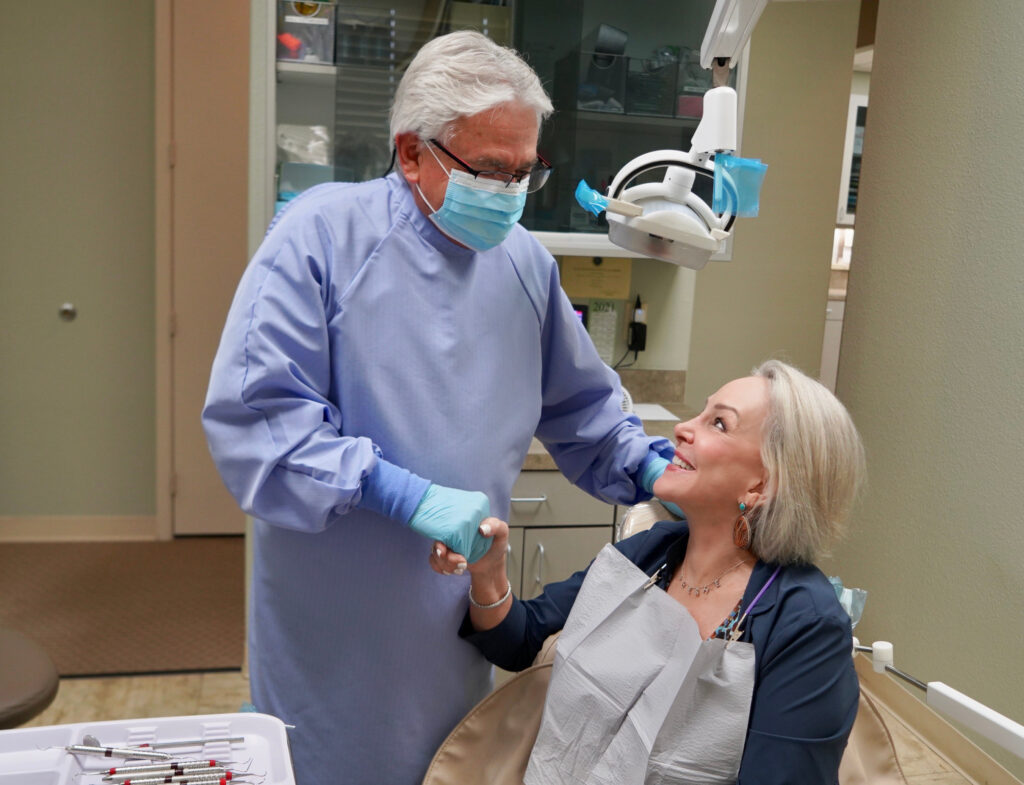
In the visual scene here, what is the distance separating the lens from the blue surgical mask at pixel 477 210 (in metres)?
1.32

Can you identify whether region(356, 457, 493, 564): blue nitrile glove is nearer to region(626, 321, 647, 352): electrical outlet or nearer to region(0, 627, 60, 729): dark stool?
region(0, 627, 60, 729): dark stool

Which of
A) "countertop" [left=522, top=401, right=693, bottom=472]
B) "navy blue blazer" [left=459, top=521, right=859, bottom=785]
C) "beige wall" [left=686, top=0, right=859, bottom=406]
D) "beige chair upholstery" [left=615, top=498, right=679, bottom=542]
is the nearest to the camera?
"navy blue blazer" [left=459, top=521, right=859, bottom=785]

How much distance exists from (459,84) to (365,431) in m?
0.47

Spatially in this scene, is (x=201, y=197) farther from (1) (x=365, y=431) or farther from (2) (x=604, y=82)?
(1) (x=365, y=431)

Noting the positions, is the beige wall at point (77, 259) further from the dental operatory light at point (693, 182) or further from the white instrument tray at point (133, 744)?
the white instrument tray at point (133, 744)

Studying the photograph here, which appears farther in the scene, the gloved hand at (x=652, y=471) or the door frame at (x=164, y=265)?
the door frame at (x=164, y=265)

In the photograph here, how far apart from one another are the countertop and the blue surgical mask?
1.02 metres

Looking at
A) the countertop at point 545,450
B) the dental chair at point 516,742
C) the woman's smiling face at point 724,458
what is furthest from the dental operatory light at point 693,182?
the countertop at point 545,450

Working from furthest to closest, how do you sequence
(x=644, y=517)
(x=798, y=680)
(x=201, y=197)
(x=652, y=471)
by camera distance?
1. (x=201, y=197)
2. (x=644, y=517)
3. (x=652, y=471)
4. (x=798, y=680)

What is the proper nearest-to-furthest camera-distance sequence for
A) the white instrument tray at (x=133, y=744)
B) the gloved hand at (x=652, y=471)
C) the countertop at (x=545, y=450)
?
the white instrument tray at (x=133, y=744) < the gloved hand at (x=652, y=471) < the countertop at (x=545, y=450)

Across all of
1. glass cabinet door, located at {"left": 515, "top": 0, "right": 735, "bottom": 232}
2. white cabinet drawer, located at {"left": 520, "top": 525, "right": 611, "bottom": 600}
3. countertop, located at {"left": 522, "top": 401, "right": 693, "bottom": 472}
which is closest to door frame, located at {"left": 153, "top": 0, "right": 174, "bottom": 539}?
glass cabinet door, located at {"left": 515, "top": 0, "right": 735, "bottom": 232}

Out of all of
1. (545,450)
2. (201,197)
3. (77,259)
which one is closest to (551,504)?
(545,450)

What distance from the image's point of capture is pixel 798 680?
1.18 meters

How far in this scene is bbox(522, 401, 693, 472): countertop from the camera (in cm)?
259
